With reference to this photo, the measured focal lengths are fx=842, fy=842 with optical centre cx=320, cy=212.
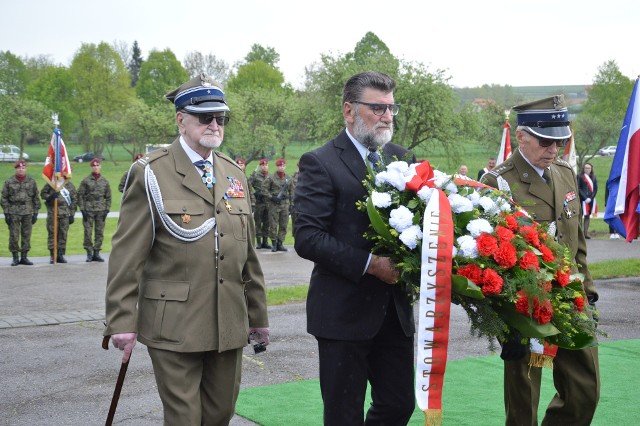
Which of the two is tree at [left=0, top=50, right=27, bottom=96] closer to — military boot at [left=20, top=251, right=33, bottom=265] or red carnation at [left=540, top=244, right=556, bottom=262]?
military boot at [left=20, top=251, right=33, bottom=265]

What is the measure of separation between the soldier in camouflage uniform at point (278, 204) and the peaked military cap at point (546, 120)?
51.4 feet

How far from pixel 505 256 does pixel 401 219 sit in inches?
20.0

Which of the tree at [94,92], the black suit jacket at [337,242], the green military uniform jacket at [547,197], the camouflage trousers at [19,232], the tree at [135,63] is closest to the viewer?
the black suit jacket at [337,242]

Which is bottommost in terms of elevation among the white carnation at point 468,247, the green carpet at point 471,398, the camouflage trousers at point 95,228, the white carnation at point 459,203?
the green carpet at point 471,398

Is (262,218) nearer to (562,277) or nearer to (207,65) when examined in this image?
(562,277)

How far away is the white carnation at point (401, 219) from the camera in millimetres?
3979

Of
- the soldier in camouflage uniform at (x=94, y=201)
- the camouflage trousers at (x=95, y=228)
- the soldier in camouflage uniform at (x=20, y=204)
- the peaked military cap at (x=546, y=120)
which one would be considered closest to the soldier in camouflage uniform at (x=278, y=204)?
the soldier in camouflage uniform at (x=94, y=201)

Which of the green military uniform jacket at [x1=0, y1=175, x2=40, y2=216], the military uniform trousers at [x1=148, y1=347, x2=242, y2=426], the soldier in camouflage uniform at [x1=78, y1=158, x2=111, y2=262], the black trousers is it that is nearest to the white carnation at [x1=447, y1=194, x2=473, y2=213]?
the black trousers

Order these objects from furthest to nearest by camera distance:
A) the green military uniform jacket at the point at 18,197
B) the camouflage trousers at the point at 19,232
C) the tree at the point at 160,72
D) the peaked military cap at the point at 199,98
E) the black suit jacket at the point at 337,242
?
the tree at the point at 160,72 → the green military uniform jacket at the point at 18,197 → the camouflage trousers at the point at 19,232 → the peaked military cap at the point at 199,98 → the black suit jacket at the point at 337,242

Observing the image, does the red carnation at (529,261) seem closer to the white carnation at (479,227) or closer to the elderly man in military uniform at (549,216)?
the white carnation at (479,227)

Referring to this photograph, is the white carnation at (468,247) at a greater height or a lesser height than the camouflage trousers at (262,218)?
greater

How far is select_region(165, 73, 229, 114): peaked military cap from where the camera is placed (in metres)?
4.58

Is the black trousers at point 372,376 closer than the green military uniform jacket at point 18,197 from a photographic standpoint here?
Yes

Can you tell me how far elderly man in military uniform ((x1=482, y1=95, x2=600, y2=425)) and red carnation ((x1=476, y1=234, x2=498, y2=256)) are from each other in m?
1.29
